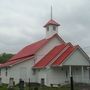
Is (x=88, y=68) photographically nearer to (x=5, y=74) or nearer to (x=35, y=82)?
(x=35, y=82)

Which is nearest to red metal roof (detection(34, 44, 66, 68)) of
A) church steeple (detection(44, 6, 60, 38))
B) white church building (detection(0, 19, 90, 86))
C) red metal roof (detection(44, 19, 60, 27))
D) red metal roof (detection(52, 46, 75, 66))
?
white church building (detection(0, 19, 90, 86))

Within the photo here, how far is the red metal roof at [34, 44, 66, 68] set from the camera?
4448 centimetres

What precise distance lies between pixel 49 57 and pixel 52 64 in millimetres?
3516

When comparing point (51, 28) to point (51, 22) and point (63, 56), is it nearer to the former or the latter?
point (51, 22)

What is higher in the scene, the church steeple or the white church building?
the church steeple

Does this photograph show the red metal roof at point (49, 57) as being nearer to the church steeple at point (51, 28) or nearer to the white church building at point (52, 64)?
the white church building at point (52, 64)

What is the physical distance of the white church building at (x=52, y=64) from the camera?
1665 inches

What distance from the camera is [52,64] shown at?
140ft

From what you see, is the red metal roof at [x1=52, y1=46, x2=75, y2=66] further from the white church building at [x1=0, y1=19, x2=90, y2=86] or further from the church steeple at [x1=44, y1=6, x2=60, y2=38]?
the church steeple at [x1=44, y1=6, x2=60, y2=38]

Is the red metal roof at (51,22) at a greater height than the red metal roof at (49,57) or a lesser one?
greater

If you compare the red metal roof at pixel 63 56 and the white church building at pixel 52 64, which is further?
the white church building at pixel 52 64

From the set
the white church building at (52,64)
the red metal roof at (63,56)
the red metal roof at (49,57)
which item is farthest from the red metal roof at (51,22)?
the red metal roof at (63,56)

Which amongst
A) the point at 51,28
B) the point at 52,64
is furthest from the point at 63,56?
the point at 51,28

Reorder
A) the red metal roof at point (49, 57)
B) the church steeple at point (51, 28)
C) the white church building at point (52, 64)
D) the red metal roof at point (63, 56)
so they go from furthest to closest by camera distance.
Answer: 1. the church steeple at point (51, 28)
2. the red metal roof at point (49, 57)
3. the white church building at point (52, 64)
4. the red metal roof at point (63, 56)
